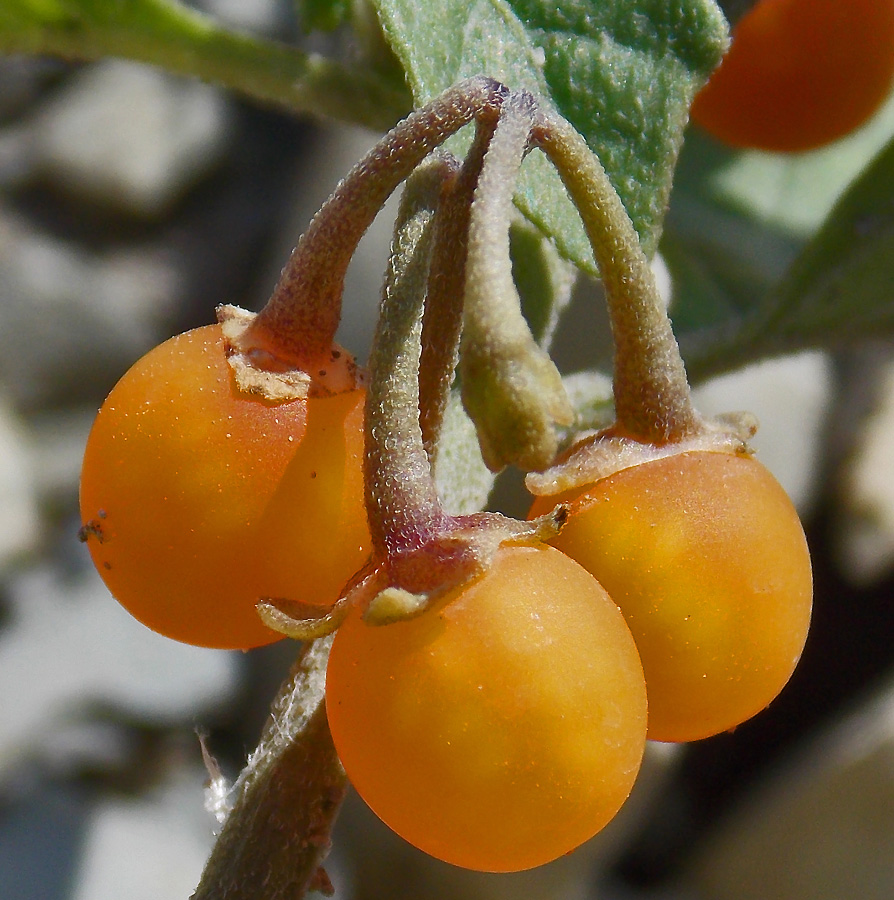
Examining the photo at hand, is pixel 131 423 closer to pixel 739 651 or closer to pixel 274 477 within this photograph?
pixel 274 477

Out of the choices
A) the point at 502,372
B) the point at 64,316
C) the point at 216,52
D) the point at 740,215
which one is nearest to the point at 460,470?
the point at 502,372

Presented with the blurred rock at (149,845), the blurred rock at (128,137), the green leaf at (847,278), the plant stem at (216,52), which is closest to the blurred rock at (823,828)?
the blurred rock at (149,845)

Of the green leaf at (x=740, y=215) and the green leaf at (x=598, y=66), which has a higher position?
the green leaf at (x=598, y=66)

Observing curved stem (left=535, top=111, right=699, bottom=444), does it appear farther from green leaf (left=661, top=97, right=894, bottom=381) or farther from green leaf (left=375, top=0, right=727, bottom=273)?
green leaf (left=661, top=97, right=894, bottom=381)

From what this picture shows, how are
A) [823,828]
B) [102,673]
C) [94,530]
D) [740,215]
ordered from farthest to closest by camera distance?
1. [102,673]
2. [823,828]
3. [740,215]
4. [94,530]

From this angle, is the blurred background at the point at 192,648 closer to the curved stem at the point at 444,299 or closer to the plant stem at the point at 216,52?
the plant stem at the point at 216,52

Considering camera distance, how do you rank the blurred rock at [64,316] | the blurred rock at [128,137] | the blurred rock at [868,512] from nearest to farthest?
1. the blurred rock at [868,512]
2. the blurred rock at [64,316]
3. the blurred rock at [128,137]

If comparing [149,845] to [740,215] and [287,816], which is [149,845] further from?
[287,816]

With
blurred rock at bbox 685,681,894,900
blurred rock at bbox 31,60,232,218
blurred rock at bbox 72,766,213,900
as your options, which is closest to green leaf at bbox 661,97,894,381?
blurred rock at bbox 685,681,894,900
